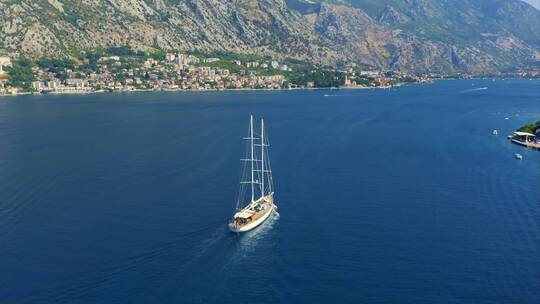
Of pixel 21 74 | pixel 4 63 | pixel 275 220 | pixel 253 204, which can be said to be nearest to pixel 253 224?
pixel 275 220

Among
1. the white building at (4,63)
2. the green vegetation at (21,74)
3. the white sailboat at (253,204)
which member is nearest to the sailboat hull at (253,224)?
the white sailboat at (253,204)

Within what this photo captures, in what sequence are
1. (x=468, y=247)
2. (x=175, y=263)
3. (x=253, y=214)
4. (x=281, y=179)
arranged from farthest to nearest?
(x=281, y=179) < (x=253, y=214) < (x=468, y=247) < (x=175, y=263)

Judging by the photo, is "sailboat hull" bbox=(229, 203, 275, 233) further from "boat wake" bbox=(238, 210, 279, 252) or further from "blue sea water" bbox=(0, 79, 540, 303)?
"blue sea water" bbox=(0, 79, 540, 303)

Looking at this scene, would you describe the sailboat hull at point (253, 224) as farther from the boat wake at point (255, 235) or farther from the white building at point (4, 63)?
the white building at point (4, 63)

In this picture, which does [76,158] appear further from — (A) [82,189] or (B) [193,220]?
(B) [193,220]

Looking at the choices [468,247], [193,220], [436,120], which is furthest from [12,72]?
[468,247]

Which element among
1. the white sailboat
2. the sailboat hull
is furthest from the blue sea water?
the white sailboat
